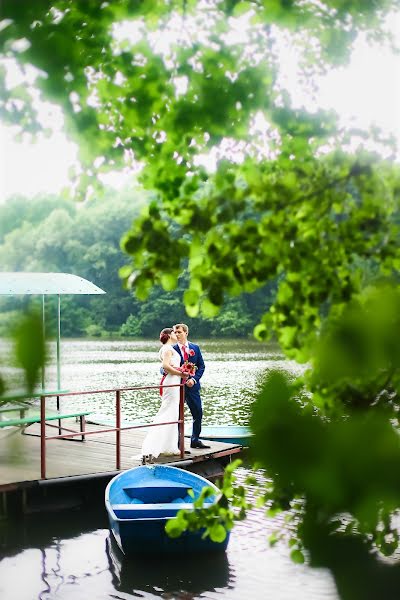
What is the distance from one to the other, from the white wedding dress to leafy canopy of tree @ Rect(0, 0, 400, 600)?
6293mm

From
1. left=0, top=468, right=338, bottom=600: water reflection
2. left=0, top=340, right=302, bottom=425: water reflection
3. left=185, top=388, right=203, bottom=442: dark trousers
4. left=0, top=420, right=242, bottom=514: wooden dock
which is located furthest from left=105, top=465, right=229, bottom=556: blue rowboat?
left=0, top=340, right=302, bottom=425: water reflection

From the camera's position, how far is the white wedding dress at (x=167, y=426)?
834 cm

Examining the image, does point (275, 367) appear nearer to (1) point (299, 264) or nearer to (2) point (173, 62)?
(1) point (299, 264)

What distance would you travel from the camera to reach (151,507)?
23.3 ft

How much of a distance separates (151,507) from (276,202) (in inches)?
244

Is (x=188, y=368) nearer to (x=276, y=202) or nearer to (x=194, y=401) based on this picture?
(x=194, y=401)

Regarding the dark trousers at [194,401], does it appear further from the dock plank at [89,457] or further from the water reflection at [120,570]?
the water reflection at [120,570]

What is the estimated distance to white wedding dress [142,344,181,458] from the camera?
8.34 meters

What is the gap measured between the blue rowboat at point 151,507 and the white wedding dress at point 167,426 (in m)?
0.66

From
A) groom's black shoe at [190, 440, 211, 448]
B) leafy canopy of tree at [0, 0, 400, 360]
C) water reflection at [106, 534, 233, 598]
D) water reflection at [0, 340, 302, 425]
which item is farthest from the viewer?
water reflection at [0, 340, 302, 425]

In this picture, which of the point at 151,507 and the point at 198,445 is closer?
the point at 151,507

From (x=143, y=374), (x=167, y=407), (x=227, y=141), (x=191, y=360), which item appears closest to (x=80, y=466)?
(x=167, y=407)

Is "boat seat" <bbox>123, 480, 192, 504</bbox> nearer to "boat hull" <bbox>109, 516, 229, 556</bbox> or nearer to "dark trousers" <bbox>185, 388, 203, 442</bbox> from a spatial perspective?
"boat hull" <bbox>109, 516, 229, 556</bbox>

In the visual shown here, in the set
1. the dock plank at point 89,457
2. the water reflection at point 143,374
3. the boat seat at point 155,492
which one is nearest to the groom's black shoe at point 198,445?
the dock plank at point 89,457
